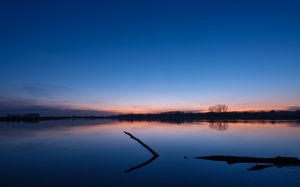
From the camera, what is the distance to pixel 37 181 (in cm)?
1397

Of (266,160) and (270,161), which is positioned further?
(266,160)

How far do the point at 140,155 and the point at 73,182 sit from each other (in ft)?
32.1

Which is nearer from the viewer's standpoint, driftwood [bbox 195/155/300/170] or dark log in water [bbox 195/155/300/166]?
driftwood [bbox 195/155/300/170]

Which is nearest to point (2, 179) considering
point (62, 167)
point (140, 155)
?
point (62, 167)

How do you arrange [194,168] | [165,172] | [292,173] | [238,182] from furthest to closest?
[194,168]
[165,172]
[292,173]
[238,182]

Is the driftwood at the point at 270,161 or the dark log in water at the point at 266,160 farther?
the dark log in water at the point at 266,160

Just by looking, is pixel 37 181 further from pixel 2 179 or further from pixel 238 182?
pixel 238 182

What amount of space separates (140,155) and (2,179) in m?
11.8

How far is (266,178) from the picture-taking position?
1384cm

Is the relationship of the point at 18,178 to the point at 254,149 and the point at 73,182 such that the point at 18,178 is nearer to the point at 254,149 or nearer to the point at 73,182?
the point at 73,182

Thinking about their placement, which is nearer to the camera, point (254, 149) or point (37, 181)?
point (37, 181)

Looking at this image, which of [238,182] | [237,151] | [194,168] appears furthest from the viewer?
[237,151]

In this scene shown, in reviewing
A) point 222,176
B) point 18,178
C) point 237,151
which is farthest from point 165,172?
point 237,151

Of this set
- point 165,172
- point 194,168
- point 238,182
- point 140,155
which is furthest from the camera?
point 140,155
